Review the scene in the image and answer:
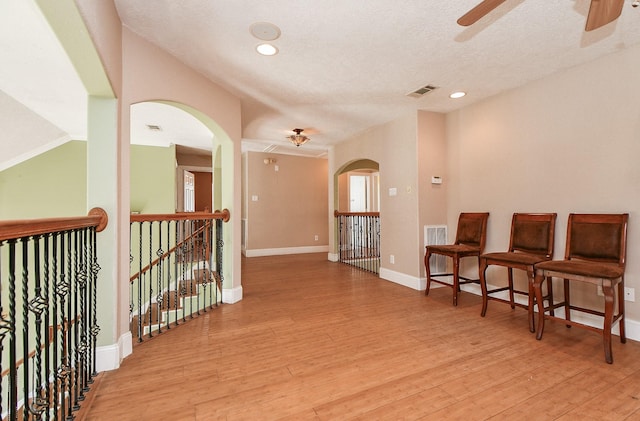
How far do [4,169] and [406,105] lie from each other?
601 centimetres

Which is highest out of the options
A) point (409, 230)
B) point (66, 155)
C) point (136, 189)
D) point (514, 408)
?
point (66, 155)

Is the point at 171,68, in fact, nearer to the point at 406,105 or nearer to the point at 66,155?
the point at 406,105

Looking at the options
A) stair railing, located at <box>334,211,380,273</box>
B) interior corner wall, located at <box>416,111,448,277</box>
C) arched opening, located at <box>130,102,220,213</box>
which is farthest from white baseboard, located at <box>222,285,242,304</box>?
stair railing, located at <box>334,211,380,273</box>

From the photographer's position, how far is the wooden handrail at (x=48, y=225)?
1.02 meters

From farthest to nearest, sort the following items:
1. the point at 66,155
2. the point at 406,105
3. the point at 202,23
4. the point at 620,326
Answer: the point at 66,155 < the point at 406,105 < the point at 620,326 < the point at 202,23

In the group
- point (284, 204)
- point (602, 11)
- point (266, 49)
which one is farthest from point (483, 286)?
point (284, 204)

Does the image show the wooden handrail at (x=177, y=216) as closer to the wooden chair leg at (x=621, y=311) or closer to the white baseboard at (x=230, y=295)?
the white baseboard at (x=230, y=295)

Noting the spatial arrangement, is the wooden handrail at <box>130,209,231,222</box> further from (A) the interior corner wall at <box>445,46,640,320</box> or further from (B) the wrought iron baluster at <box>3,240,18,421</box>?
(A) the interior corner wall at <box>445,46,640,320</box>

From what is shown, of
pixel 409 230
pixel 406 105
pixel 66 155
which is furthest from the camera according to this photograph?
pixel 66 155

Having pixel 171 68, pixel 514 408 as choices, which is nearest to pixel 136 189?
pixel 171 68

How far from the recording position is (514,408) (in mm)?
1616

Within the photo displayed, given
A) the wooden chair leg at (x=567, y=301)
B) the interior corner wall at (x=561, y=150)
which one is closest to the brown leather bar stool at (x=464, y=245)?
the interior corner wall at (x=561, y=150)

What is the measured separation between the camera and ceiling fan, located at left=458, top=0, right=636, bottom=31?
58.1 inches

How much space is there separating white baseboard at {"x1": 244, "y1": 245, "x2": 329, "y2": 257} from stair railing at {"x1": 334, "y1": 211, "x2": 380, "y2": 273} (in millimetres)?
1035
